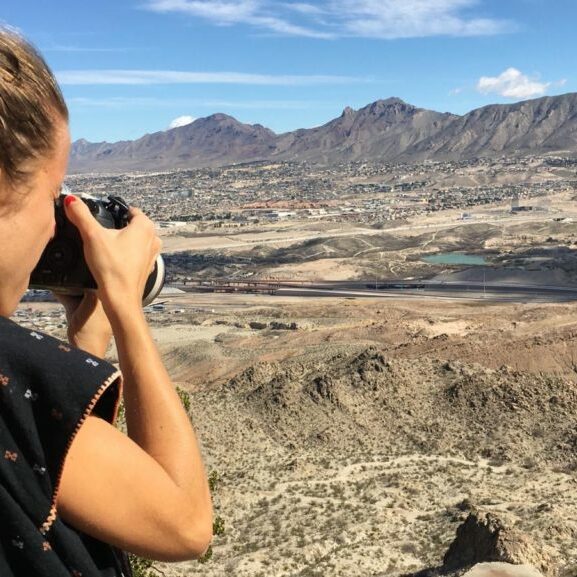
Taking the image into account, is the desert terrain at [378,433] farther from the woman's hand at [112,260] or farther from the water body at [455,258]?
the water body at [455,258]

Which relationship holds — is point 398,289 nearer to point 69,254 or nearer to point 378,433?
point 378,433

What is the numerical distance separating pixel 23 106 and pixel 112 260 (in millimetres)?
457

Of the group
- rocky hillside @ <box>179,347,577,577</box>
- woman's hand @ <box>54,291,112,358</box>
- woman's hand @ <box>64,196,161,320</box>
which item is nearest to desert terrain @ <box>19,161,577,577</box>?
rocky hillside @ <box>179,347,577,577</box>

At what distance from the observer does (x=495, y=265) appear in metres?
72.2

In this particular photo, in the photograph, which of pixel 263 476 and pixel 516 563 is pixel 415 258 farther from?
pixel 516 563

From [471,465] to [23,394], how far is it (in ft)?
70.8

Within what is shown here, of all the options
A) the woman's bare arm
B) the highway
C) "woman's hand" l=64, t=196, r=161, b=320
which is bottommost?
the highway

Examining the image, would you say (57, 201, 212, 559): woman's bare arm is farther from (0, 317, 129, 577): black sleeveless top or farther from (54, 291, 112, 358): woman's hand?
(54, 291, 112, 358): woman's hand

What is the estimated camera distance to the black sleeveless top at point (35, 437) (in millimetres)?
1487

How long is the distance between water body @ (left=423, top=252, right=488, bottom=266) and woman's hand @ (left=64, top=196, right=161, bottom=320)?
7899 cm

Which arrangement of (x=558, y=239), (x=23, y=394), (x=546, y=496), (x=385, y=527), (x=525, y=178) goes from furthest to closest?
(x=525, y=178), (x=558, y=239), (x=546, y=496), (x=385, y=527), (x=23, y=394)

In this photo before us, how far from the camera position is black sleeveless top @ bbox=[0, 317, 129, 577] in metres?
1.49

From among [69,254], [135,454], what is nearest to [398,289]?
[69,254]

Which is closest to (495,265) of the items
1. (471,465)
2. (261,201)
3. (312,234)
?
(312,234)
